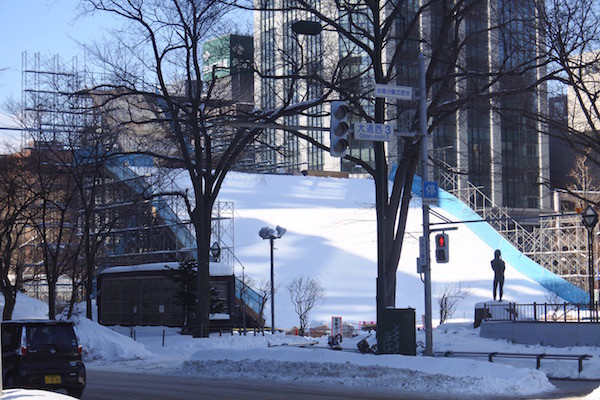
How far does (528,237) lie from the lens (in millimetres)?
82562

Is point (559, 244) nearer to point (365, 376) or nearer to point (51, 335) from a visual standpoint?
point (365, 376)

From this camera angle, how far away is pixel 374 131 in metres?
22.4

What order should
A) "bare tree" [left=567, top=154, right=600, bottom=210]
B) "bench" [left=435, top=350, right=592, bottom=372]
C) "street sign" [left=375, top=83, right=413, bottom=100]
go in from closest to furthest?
1. "street sign" [left=375, top=83, right=413, bottom=100]
2. "bench" [left=435, top=350, right=592, bottom=372]
3. "bare tree" [left=567, top=154, right=600, bottom=210]

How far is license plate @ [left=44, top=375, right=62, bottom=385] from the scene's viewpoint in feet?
56.2

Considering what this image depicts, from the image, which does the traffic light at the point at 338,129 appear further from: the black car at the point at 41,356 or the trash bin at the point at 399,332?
the trash bin at the point at 399,332

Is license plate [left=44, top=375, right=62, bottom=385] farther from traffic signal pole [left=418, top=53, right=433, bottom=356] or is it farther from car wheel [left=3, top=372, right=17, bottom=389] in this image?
traffic signal pole [left=418, top=53, right=433, bottom=356]

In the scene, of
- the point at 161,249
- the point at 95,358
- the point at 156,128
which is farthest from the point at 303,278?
the point at 95,358

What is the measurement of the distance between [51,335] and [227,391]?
172 inches

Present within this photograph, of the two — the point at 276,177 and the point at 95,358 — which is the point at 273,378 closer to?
the point at 95,358

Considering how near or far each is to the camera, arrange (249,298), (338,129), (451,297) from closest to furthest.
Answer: (338,129), (249,298), (451,297)

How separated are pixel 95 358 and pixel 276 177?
4552cm

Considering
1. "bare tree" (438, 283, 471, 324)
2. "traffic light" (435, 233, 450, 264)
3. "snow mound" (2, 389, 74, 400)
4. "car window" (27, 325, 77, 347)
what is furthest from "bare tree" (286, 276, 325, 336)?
"snow mound" (2, 389, 74, 400)

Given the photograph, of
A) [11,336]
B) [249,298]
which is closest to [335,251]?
[249,298]

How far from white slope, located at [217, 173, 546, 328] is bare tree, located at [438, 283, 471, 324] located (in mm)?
457
